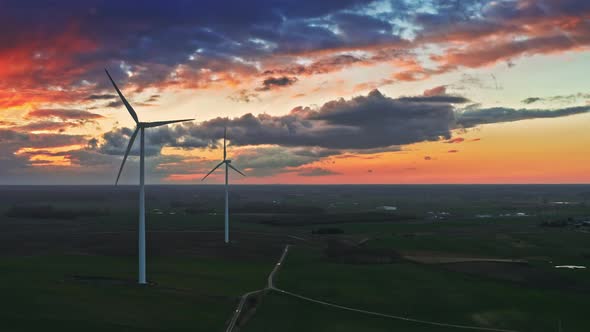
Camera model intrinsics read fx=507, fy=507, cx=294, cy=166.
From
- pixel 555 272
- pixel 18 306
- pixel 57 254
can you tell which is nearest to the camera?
pixel 18 306

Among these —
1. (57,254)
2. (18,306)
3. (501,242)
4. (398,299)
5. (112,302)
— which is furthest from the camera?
(501,242)

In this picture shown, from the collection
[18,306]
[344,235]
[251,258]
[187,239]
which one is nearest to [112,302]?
[18,306]

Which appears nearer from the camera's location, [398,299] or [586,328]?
[586,328]

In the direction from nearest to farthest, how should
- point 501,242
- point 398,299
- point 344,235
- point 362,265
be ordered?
1. point 398,299
2. point 362,265
3. point 501,242
4. point 344,235

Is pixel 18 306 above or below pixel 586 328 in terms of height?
above

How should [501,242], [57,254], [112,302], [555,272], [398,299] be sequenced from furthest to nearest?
[501,242] < [57,254] < [555,272] < [398,299] < [112,302]

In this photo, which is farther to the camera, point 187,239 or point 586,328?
point 187,239

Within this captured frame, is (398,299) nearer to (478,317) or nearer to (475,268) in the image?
(478,317)

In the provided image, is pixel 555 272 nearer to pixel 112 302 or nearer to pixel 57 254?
pixel 112 302

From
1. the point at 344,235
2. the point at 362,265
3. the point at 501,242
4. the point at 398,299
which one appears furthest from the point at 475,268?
the point at 344,235
